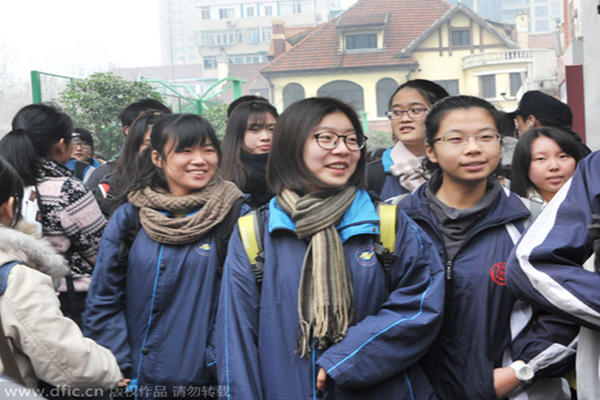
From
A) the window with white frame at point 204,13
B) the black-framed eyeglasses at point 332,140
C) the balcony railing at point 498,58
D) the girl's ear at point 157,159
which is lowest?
the girl's ear at point 157,159

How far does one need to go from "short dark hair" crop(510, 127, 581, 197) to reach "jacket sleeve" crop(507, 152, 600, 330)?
5.93 feet

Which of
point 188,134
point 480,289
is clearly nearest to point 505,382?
point 480,289

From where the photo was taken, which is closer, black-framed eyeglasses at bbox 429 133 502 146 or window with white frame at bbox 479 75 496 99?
black-framed eyeglasses at bbox 429 133 502 146

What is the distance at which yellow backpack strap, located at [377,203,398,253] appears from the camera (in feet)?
8.71

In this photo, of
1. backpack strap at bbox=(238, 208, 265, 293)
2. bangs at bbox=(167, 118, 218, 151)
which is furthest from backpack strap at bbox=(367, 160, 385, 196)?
backpack strap at bbox=(238, 208, 265, 293)

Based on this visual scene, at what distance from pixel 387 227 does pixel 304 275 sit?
35cm

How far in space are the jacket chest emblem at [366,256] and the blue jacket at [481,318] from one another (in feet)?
1.11

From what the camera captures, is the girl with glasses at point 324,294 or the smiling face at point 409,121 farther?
the smiling face at point 409,121

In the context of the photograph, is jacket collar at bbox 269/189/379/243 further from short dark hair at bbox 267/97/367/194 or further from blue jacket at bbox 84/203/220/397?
blue jacket at bbox 84/203/220/397

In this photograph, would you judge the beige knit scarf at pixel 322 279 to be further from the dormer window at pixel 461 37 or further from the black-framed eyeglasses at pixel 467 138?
the dormer window at pixel 461 37

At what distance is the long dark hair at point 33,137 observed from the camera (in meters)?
3.56

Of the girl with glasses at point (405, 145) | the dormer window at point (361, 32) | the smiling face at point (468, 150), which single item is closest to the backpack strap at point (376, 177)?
the girl with glasses at point (405, 145)

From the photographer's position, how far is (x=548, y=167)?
403cm

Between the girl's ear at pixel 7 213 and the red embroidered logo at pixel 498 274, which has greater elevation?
the girl's ear at pixel 7 213
